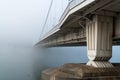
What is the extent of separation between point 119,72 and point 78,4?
368cm

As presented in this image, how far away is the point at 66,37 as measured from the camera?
24.8 metres

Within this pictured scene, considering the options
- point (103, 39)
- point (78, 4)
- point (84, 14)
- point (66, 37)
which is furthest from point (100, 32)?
point (66, 37)

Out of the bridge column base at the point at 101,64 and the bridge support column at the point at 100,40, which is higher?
the bridge support column at the point at 100,40

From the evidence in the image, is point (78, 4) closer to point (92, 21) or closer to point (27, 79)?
point (92, 21)

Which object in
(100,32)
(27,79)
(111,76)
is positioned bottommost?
(27,79)

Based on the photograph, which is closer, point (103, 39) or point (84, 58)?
point (103, 39)

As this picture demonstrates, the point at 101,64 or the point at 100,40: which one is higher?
the point at 100,40

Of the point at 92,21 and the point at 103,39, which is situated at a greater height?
the point at 92,21

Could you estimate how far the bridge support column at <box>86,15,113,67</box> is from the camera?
41.1ft

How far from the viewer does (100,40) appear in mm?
12508

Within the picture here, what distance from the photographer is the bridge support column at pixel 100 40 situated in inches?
493

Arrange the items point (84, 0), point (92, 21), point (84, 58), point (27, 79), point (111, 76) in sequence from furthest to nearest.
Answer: point (84, 58), point (27, 79), point (92, 21), point (111, 76), point (84, 0)

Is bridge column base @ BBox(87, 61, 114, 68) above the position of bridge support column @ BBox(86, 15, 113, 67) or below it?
below

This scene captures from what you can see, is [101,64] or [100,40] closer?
[100,40]
